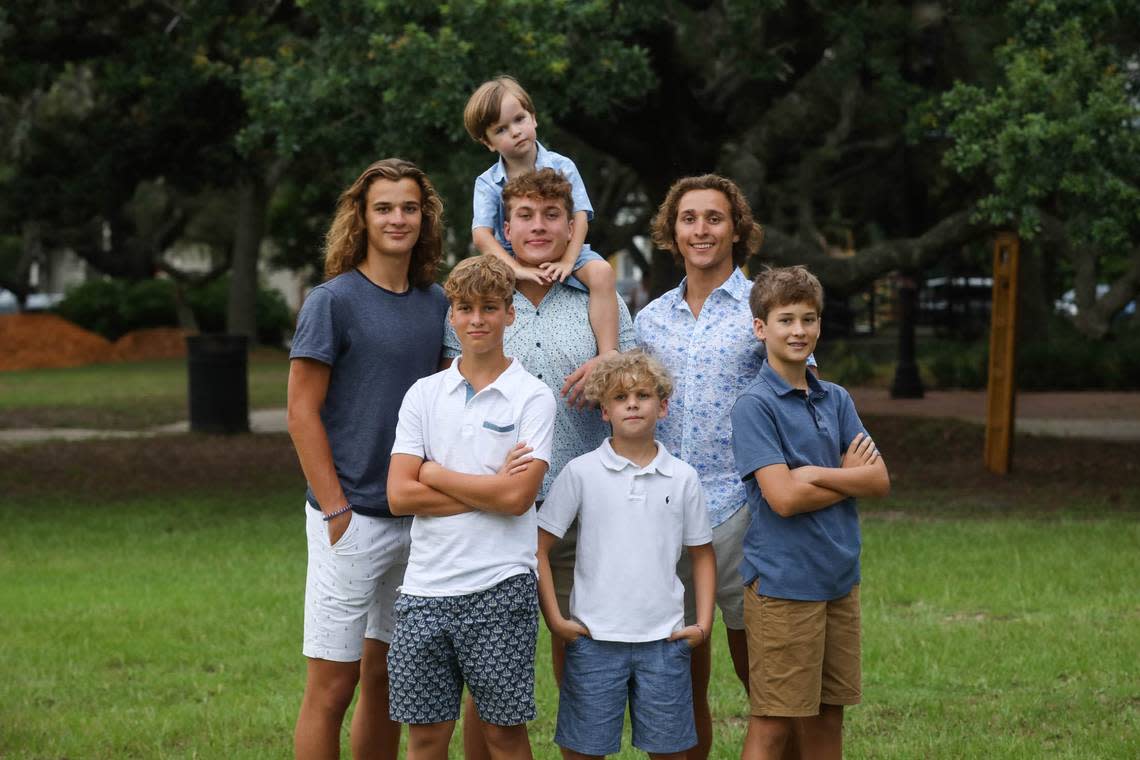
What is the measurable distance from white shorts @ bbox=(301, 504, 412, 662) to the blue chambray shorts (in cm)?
61

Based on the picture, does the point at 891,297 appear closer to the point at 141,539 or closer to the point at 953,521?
the point at 953,521

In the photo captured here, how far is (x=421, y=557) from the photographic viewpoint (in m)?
3.98

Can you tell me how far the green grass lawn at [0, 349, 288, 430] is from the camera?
20297 mm

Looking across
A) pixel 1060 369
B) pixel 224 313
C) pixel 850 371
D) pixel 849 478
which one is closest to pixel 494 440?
pixel 849 478

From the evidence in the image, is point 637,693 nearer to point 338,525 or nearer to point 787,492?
point 787,492

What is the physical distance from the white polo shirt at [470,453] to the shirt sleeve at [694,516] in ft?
1.35

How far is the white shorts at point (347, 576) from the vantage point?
422cm

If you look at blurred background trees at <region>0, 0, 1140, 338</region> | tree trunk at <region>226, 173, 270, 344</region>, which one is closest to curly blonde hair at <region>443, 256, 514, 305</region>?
blurred background trees at <region>0, 0, 1140, 338</region>

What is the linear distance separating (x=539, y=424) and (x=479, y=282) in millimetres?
400

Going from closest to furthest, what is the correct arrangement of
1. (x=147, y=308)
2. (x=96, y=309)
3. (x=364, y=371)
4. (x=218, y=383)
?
1. (x=364, y=371)
2. (x=218, y=383)
3. (x=96, y=309)
4. (x=147, y=308)

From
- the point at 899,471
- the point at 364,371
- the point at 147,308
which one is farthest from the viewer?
the point at 147,308

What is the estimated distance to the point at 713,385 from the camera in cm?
432

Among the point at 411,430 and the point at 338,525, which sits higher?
the point at 411,430

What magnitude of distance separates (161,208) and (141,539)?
30780 mm
